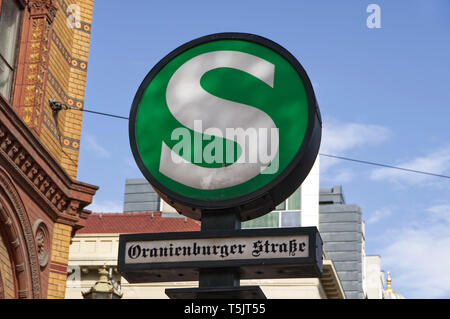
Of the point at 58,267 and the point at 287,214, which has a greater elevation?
the point at 287,214

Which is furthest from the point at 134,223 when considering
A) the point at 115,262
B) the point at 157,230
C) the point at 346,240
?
the point at 346,240

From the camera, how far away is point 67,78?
16516mm

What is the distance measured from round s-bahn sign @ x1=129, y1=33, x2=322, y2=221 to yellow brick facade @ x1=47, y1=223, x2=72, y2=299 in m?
9.32

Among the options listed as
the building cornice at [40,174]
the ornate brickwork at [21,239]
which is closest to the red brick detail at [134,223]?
the building cornice at [40,174]

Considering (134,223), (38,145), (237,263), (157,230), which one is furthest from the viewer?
(134,223)

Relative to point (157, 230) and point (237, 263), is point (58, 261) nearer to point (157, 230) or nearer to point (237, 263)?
point (237, 263)

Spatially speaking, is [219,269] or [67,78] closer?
[219,269]

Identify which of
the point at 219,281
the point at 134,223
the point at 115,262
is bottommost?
the point at 219,281

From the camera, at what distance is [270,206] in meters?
5.88

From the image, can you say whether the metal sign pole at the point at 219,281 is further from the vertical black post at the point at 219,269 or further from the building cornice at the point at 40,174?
the building cornice at the point at 40,174

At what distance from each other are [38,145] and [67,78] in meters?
3.04

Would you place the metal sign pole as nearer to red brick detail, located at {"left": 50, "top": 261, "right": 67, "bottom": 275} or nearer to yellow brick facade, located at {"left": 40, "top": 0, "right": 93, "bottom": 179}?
yellow brick facade, located at {"left": 40, "top": 0, "right": 93, "bottom": 179}
